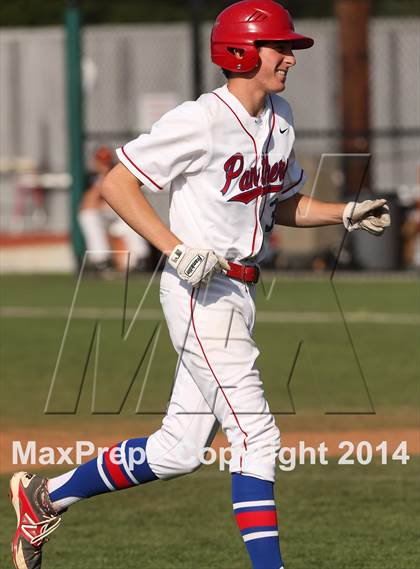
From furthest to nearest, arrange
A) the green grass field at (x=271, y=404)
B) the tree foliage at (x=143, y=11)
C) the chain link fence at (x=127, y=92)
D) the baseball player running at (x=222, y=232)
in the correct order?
the tree foliage at (x=143, y=11)
the chain link fence at (x=127, y=92)
the green grass field at (x=271, y=404)
the baseball player running at (x=222, y=232)

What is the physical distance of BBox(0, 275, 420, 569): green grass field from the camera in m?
6.58

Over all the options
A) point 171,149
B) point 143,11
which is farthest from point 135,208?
point 143,11

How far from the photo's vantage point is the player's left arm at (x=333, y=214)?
5988 mm

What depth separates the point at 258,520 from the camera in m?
5.25

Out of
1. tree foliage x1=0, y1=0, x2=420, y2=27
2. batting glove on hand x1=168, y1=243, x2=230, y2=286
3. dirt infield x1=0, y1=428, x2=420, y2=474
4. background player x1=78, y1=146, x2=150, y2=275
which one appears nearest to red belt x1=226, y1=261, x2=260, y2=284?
batting glove on hand x1=168, y1=243, x2=230, y2=286

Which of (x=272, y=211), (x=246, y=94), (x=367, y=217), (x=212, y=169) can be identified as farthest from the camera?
(x=367, y=217)

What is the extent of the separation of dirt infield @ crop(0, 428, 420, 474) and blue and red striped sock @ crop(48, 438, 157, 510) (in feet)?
8.11

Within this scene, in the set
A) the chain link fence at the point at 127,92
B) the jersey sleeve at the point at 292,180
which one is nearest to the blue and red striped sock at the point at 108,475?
the jersey sleeve at the point at 292,180

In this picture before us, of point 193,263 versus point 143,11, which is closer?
point 193,263

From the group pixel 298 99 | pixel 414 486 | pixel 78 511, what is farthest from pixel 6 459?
pixel 298 99

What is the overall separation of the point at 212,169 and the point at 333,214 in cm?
81

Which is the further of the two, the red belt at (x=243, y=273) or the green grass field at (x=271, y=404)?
the green grass field at (x=271, y=404)

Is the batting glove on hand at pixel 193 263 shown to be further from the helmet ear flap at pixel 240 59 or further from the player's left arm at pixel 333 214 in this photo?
the player's left arm at pixel 333 214

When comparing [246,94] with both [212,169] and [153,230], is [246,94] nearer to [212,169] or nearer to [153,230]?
[212,169]
